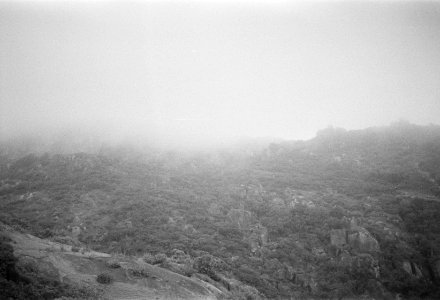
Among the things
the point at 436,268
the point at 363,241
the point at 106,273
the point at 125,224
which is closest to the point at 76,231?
the point at 125,224

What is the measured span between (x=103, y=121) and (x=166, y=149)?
38881 millimetres

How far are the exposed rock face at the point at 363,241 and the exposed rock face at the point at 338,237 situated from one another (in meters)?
0.66

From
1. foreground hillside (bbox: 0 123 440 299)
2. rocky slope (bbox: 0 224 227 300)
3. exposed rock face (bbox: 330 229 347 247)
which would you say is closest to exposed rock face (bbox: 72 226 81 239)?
foreground hillside (bbox: 0 123 440 299)

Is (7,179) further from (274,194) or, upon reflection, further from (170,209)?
(274,194)

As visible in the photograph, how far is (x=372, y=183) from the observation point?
41.8 metres

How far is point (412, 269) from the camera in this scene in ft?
86.1

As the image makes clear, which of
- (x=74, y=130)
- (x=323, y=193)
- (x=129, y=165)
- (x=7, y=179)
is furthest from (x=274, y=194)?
(x=74, y=130)

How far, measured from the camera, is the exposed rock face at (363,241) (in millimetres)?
28922

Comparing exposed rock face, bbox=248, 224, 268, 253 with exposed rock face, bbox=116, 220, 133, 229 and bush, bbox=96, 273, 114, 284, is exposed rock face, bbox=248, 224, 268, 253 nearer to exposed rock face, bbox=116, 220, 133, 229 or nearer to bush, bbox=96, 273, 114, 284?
exposed rock face, bbox=116, 220, 133, 229

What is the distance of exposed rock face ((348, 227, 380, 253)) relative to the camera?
2892cm

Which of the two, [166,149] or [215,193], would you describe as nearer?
[215,193]

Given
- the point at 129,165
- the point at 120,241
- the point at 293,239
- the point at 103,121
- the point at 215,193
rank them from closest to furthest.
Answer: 1. the point at 120,241
2. the point at 293,239
3. the point at 215,193
4. the point at 129,165
5. the point at 103,121

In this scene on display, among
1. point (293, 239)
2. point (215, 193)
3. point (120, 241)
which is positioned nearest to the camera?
point (120, 241)

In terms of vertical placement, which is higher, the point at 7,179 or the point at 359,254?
the point at 7,179
